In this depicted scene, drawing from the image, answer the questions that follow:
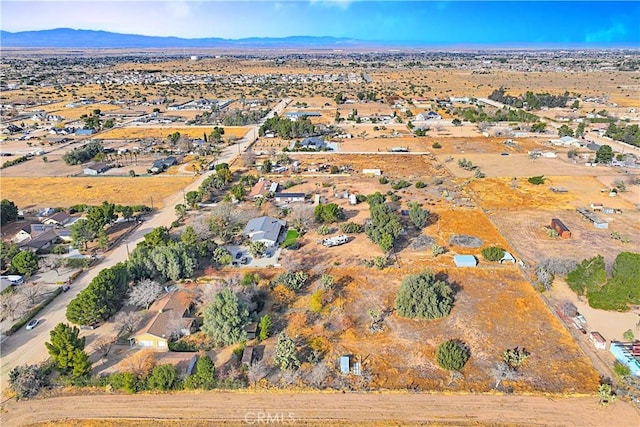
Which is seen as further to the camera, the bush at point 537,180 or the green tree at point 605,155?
the green tree at point 605,155

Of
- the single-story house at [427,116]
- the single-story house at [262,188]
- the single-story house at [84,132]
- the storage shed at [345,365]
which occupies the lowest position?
the storage shed at [345,365]

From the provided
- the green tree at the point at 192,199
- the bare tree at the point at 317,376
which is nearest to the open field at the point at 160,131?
the green tree at the point at 192,199

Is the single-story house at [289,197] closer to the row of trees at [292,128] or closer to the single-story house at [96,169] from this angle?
the single-story house at [96,169]

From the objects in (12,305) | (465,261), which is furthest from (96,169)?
(465,261)

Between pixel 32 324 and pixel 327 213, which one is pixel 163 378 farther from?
pixel 327 213

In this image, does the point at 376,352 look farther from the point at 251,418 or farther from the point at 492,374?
the point at 251,418

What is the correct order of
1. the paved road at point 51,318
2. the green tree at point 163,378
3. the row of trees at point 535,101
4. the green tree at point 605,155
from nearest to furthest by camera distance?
the green tree at point 163,378 < the paved road at point 51,318 < the green tree at point 605,155 < the row of trees at point 535,101

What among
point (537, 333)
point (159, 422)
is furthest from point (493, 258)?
point (159, 422)
